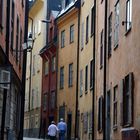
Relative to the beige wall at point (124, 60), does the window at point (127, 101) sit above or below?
below

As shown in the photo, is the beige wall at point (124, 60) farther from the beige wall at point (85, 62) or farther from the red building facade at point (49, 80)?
the red building facade at point (49, 80)

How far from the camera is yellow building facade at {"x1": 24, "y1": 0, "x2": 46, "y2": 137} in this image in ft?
172

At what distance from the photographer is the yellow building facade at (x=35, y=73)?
172ft

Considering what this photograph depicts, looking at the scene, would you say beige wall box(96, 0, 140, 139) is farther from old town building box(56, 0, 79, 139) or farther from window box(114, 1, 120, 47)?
old town building box(56, 0, 79, 139)

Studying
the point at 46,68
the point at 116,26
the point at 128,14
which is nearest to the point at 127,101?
the point at 128,14

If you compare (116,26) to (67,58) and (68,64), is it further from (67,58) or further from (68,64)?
(67,58)

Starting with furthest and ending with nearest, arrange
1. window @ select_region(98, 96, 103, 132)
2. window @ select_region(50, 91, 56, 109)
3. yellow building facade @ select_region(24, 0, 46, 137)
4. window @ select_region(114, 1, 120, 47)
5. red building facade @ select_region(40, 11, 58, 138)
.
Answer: yellow building facade @ select_region(24, 0, 46, 137) → red building facade @ select_region(40, 11, 58, 138) → window @ select_region(50, 91, 56, 109) → window @ select_region(98, 96, 103, 132) → window @ select_region(114, 1, 120, 47)

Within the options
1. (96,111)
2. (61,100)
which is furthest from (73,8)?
(96,111)

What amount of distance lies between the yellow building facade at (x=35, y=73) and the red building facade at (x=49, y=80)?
1842 mm

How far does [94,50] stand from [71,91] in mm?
10003

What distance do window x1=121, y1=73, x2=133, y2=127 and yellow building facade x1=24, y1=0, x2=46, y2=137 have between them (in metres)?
31.2

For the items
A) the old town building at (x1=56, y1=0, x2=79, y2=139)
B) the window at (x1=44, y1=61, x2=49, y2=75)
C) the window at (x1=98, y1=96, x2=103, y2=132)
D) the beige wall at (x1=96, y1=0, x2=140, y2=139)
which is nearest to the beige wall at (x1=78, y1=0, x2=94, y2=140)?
the old town building at (x1=56, y1=0, x2=79, y2=139)

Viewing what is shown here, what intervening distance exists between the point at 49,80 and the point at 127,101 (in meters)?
28.6

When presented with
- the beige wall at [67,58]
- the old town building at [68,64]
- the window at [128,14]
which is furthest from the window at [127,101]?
the beige wall at [67,58]
